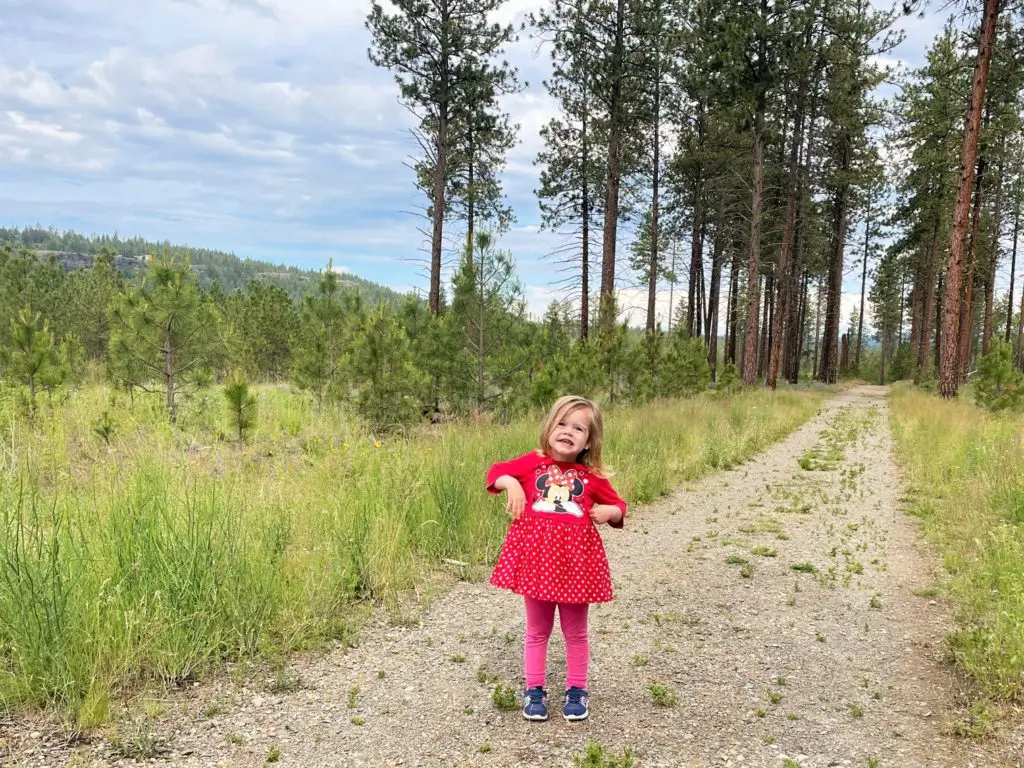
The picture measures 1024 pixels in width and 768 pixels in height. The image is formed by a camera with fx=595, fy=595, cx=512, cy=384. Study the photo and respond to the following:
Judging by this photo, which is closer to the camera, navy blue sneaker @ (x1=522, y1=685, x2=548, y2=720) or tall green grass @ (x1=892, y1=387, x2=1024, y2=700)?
navy blue sneaker @ (x1=522, y1=685, x2=548, y2=720)

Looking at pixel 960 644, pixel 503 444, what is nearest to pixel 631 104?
pixel 503 444

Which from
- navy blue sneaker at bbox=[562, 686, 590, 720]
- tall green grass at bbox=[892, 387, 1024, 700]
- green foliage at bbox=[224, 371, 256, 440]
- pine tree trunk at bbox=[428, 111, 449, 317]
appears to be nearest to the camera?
navy blue sneaker at bbox=[562, 686, 590, 720]

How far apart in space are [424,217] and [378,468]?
12212 mm

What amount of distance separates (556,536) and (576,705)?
2.56 feet

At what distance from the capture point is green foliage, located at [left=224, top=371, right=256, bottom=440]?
799cm

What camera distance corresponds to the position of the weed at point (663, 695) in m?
2.82

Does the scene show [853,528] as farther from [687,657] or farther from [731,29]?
[731,29]

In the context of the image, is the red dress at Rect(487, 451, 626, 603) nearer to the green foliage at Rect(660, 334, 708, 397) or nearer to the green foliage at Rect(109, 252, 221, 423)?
the green foliage at Rect(109, 252, 221, 423)

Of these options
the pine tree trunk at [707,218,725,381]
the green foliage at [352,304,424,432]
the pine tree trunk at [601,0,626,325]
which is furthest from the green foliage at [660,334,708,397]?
the pine tree trunk at [707,218,725,381]

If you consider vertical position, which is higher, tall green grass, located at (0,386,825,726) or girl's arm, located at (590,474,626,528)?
girl's arm, located at (590,474,626,528)

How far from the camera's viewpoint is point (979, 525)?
5383 millimetres

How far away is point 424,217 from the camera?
54.0 ft

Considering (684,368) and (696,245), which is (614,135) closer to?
(684,368)

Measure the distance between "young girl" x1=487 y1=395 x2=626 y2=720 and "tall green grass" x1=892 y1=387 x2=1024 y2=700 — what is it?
1.98 meters
